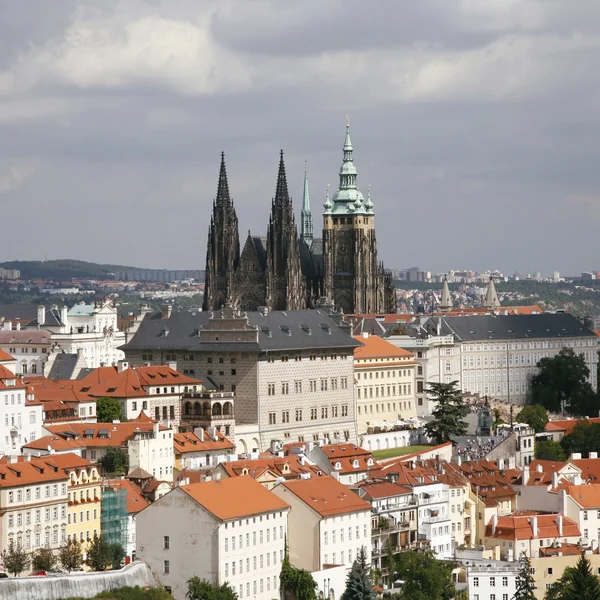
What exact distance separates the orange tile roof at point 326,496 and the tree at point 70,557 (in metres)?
10.1

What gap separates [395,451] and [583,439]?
46.7 ft

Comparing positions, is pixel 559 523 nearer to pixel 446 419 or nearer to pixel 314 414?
Result: pixel 314 414

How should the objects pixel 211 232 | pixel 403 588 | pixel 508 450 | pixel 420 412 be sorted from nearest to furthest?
pixel 403 588, pixel 508 450, pixel 420 412, pixel 211 232

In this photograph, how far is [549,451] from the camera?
456 feet

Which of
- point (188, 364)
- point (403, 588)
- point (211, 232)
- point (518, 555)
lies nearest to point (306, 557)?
point (403, 588)

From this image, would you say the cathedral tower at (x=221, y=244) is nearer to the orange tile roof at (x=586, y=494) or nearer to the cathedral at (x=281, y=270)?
the cathedral at (x=281, y=270)

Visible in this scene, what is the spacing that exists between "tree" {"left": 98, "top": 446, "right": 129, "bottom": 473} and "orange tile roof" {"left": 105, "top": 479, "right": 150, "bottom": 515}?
601 centimetres

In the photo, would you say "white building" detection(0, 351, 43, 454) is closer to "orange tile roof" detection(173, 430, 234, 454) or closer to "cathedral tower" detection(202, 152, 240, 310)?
"orange tile roof" detection(173, 430, 234, 454)

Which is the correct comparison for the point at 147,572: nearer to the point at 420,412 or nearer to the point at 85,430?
the point at 85,430

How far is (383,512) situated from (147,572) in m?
17.3

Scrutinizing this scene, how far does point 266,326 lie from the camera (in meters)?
136

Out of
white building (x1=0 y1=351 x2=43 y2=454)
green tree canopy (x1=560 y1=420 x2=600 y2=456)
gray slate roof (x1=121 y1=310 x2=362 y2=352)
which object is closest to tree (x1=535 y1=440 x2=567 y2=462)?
green tree canopy (x1=560 y1=420 x2=600 y2=456)

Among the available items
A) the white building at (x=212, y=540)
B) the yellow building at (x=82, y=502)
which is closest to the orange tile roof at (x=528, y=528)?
the white building at (x=212, y=540)

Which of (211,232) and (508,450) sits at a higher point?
(211,232)
